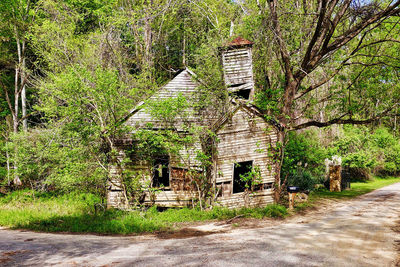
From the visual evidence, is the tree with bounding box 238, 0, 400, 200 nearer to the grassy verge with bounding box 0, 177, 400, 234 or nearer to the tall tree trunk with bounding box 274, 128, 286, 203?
the tall tree trunk with bounding box 274, 128, 286, 203

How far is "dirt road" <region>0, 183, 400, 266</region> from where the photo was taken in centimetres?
604

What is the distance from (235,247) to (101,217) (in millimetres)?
6895

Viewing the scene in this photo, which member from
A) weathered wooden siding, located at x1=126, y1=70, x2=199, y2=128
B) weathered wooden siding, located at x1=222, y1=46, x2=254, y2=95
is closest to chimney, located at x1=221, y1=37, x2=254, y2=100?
weathered wooden siding, located at x1=222, y1=46, x2=254, y2=95

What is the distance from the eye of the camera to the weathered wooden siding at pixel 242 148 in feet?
42.3

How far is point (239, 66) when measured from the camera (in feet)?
49.5

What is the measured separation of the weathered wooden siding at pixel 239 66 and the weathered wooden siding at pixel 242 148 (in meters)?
2.69

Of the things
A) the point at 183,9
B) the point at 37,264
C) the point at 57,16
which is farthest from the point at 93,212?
the point at 183,9

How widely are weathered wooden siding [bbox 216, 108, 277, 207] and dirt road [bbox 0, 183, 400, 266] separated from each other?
9.43 feet

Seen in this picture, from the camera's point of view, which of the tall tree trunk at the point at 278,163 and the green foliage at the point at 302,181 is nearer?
the tall tree trunk at the point at 278,163

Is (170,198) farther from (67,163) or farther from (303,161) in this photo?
(303,161)

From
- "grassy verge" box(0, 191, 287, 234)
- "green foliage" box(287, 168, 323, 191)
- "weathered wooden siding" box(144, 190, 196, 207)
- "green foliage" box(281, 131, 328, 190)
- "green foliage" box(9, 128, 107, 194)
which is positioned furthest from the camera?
"green foliage" box(287, 168, 323, 191)

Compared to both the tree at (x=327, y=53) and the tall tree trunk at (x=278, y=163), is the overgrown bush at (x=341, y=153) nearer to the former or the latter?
the tall tree trunk at (x=278, y=163)

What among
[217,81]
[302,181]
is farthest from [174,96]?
[302,181]

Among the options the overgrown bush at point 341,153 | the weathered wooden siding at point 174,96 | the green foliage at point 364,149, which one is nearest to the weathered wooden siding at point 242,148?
the weathered wooden siding at point 174,96
